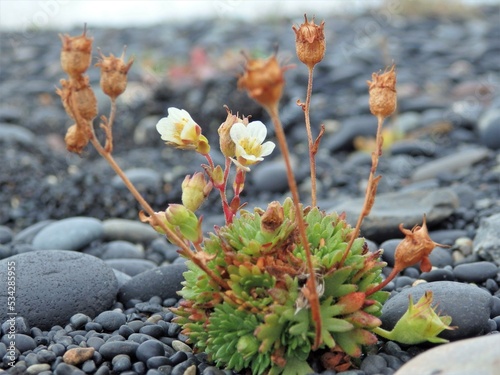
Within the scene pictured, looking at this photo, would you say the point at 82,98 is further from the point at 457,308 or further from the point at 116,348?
the point at 457,308

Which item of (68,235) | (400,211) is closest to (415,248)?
(400,211)

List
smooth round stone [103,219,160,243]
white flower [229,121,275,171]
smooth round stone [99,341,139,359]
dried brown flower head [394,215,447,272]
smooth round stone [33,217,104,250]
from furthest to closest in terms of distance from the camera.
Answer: smooth round stone [103,219,160,243] < smooth round stone [33,217,104,250] < smooth round stone [99,341,139,359] < white flower [229,121,275,171] < dried brown flower head [394,215,447,272]

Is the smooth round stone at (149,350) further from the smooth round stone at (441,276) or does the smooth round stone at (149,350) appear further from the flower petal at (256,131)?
the smooth round stone at (441,276)

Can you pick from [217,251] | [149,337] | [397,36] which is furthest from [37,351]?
[397,36]

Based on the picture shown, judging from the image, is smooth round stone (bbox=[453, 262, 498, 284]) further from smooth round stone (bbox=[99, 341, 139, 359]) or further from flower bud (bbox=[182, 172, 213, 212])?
smooth round stone (bbox=[99, 341, 139, 359])

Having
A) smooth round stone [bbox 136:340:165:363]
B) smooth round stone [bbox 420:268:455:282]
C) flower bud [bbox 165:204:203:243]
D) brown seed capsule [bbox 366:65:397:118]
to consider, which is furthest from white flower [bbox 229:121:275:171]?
smooth round stone [bbox 420:268:455:282]

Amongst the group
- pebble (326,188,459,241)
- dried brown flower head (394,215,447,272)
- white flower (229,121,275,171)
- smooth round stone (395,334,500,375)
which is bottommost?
pebble (326,188,459,241)

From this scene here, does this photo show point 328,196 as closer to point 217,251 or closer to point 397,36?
point 217,251
